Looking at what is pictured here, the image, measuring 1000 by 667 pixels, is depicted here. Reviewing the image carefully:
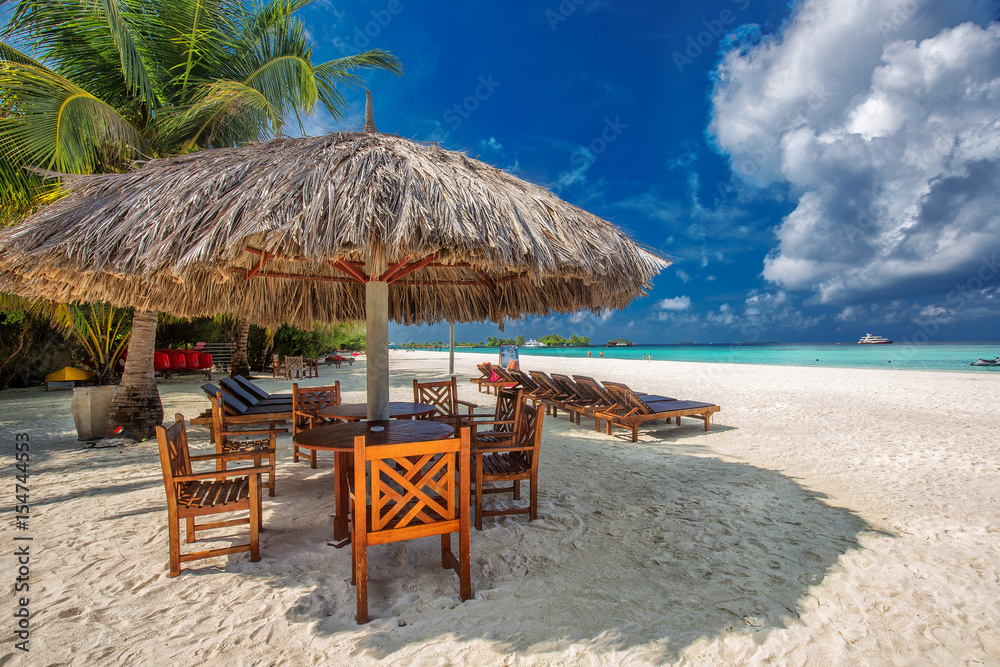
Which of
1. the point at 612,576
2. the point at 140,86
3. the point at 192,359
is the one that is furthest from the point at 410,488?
the point at 192,359

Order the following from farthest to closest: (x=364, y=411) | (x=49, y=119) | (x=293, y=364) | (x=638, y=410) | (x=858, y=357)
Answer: (x=858, y=357) < (x=293, y=364) < (x=638, y=410) < (x=49, y=119) < (x=364, y=411)

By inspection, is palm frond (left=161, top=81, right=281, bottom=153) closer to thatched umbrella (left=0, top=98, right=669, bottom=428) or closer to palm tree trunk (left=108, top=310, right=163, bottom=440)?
palm tree trunk (left=108, top=310, right=163, bottom=440)

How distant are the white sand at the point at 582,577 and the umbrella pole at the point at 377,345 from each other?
947 millimetres

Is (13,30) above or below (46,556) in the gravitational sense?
above

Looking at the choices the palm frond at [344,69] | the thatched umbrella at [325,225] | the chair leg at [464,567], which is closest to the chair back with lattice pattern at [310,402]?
the thatched umbrella at [325,225]

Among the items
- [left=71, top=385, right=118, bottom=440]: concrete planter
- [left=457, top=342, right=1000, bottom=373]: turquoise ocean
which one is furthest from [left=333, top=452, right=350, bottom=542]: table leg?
[left=457, top=342, right=1000, bottom=373]: turquoise ocean

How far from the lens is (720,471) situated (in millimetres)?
5094

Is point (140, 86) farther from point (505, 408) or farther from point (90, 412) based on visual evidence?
point (505, 408)

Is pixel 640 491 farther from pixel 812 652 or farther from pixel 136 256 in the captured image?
pixel 136 256

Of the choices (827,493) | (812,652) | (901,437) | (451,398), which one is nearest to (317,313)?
(451,398)

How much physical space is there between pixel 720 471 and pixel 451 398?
11.4ft

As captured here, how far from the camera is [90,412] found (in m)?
6.26

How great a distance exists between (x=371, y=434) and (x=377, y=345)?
34.7 inches

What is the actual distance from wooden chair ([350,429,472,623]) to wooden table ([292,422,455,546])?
58 cm
